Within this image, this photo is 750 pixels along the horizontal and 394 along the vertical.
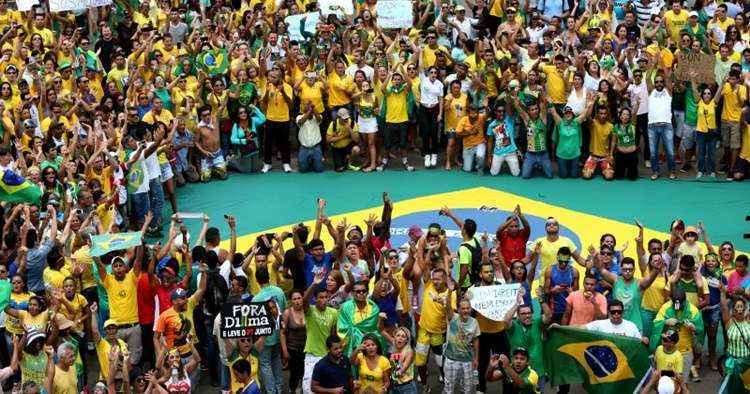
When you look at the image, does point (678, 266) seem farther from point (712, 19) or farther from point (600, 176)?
point (712, 19)

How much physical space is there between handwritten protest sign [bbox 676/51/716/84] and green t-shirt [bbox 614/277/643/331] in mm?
8249

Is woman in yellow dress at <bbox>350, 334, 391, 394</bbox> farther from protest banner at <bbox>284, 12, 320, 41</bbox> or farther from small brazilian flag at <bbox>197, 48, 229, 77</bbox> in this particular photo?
protest banner at <bbox>284, 12, 320, 41</bbox>

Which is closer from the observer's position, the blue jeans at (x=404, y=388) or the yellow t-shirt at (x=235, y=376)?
the yellow t-shirt at (x=235, y=376)

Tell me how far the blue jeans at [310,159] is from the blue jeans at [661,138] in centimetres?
532

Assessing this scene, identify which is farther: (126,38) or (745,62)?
(126,38)

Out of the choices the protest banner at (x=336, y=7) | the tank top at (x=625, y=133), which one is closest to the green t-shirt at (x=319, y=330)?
the tank top at (x=625, y=133)

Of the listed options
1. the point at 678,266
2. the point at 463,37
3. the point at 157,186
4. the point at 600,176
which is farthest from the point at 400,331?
the point at 463,37

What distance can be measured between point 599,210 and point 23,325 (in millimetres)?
10137

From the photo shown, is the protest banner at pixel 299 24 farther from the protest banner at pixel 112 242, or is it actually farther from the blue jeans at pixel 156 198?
the protest banner at pixel 112 242

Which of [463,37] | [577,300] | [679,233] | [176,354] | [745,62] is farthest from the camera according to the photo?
[463,37]

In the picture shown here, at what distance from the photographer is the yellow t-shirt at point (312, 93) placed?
2650 centimetres

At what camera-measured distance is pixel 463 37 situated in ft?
92.4

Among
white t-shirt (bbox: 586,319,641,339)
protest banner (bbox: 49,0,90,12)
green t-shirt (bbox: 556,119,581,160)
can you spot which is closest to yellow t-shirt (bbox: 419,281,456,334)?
white t-shirt (bbox: 586,319,641,339)

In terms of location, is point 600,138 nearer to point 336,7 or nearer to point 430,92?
point 430,92
